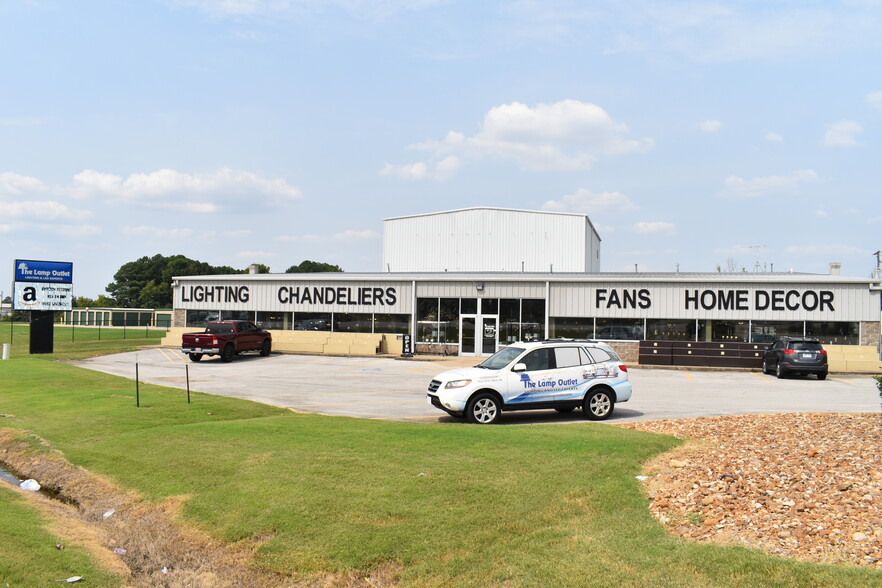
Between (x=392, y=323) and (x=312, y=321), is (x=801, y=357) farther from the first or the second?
(x=312, y=321)

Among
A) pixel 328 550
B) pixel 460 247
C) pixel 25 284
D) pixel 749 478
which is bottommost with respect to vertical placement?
pixel 328 550

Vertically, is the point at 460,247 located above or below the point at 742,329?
above

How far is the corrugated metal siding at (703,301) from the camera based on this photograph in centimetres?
3088

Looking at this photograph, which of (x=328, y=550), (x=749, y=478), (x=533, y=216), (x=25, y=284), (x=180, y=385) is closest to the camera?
(x=328, y=550)

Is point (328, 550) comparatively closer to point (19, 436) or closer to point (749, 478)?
point (749, 478)

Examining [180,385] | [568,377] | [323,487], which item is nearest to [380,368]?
[180,385]

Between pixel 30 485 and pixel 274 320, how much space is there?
30.1 metres

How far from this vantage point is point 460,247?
48.3 m

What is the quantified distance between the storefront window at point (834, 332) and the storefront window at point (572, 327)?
9.98 metres

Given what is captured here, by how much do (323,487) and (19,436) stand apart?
7.82 metres

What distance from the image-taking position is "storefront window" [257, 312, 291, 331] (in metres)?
39.9

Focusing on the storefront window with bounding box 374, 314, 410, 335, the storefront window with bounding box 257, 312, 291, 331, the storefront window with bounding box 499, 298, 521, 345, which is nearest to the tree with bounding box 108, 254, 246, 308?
the storefront window with bounding box 257, 312, 291, 331

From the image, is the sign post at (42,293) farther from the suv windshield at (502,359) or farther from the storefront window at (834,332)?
the storefront window at (834,332)

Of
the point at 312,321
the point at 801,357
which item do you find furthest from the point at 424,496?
the point at 312,321
